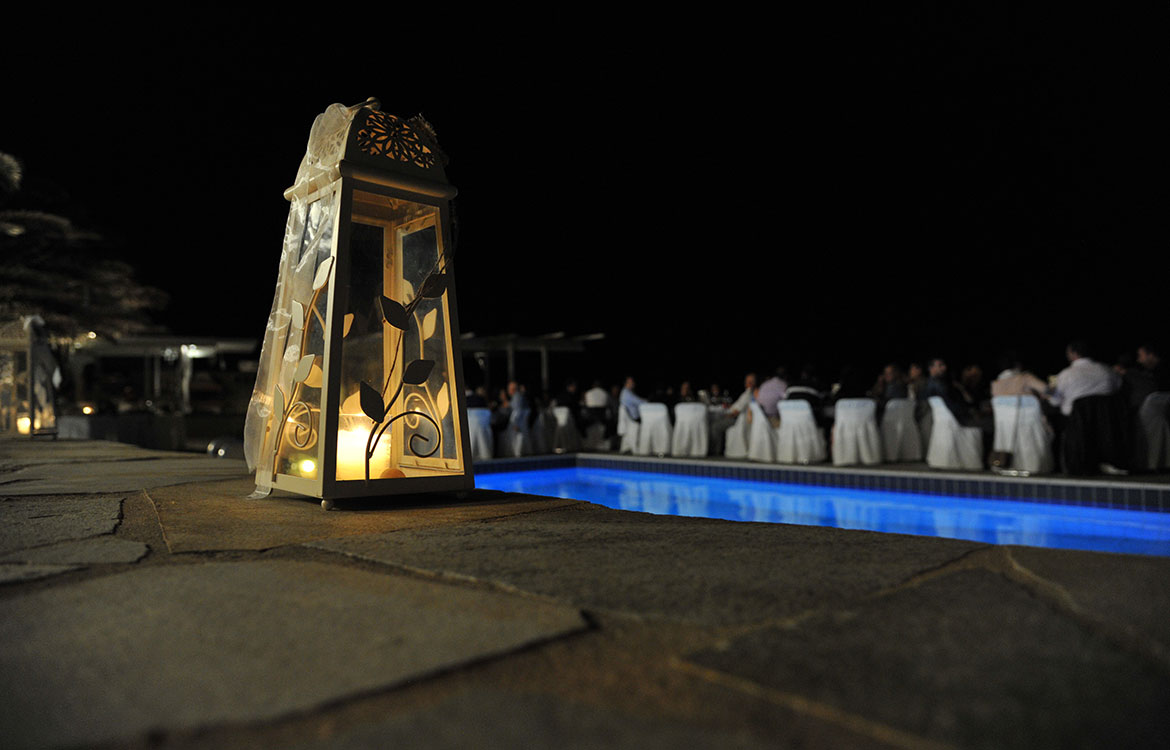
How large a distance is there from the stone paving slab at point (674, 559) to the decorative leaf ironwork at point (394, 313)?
87cm

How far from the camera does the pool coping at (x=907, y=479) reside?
504 centimetres

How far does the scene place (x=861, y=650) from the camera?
2.86ft

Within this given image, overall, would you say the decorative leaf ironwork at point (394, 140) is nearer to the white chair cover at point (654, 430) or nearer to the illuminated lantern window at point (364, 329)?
the illuminated lantern window at point (364, 329)

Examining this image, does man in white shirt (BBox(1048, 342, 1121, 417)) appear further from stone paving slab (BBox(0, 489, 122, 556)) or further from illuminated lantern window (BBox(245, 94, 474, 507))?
stone paving slab (BBox(0, 489, 122, 556))

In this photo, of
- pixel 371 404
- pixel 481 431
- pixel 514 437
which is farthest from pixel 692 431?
pixel 371 404

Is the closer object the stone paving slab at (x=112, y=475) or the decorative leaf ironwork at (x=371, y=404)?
the decorative leaf ironwork at (x=371, y=404)

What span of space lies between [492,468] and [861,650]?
25.1 ft

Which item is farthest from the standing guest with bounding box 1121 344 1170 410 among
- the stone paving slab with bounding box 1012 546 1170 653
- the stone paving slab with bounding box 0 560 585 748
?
the stone paving slab with bounding box 0 560 585 748

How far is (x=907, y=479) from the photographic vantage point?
6.22 meters

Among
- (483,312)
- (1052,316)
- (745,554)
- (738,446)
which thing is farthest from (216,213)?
(1052,316)

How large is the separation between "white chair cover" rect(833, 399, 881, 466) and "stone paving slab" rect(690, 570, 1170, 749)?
6.37m

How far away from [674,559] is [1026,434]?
19.4 feet

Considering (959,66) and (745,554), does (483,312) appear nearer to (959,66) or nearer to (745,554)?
(959,66)

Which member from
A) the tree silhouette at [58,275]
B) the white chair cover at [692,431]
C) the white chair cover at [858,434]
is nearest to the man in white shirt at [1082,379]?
the white chair cover at [858,434]
